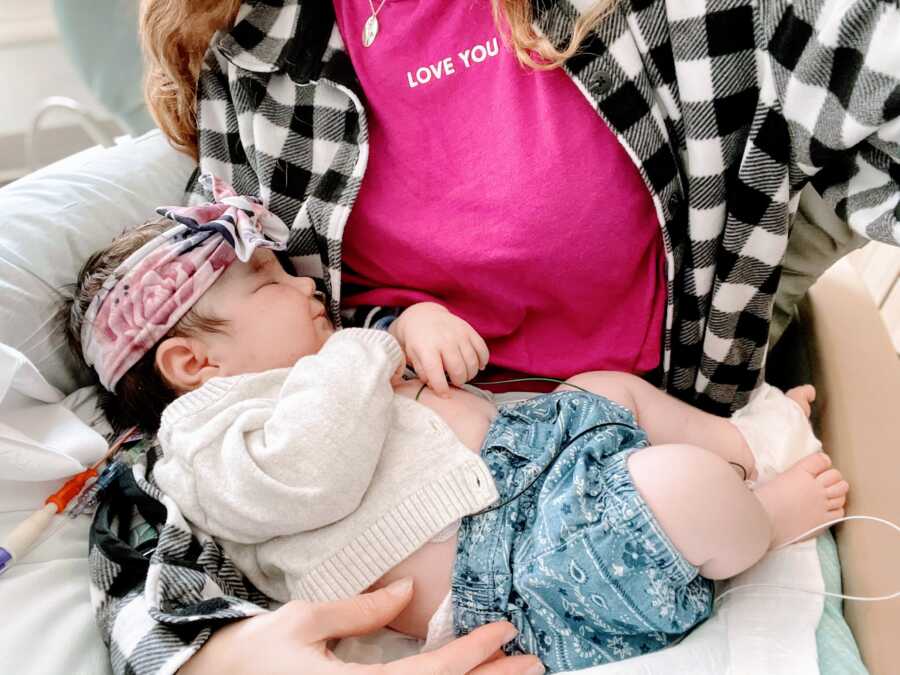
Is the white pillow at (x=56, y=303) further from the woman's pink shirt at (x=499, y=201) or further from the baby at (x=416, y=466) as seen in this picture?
the woman's pink shirt at (x=499, y=201)

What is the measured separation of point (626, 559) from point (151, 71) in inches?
34.8

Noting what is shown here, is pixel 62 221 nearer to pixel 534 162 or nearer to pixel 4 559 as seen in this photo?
pixel 4 559

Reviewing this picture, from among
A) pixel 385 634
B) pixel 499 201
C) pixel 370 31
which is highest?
pixel 370 31

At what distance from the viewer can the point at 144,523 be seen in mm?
812

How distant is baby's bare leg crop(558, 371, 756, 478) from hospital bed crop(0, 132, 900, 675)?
108 millimetres

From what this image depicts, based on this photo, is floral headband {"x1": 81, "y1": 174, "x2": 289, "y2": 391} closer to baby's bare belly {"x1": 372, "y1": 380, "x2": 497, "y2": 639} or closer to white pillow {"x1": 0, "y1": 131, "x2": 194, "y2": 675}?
white pillow {"x1": 0, "y1": 131, "x2": 194, "y2": 675}

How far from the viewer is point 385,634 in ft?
2.59

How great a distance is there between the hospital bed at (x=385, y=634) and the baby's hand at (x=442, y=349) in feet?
0.94

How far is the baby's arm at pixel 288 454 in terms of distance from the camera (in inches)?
27.6

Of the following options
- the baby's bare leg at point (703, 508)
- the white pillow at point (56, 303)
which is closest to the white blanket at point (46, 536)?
the white pillow at point (56, 303)

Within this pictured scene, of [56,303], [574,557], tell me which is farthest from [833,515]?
[56,303]

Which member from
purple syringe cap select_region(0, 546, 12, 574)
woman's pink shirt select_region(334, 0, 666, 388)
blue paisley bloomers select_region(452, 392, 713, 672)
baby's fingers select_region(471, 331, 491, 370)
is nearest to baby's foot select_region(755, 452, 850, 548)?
blue paisley bloomers select_region(452, 392, 713, 672)

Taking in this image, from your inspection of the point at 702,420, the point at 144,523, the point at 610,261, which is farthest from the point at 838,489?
the point at 144,523

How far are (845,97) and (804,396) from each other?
39 cm
